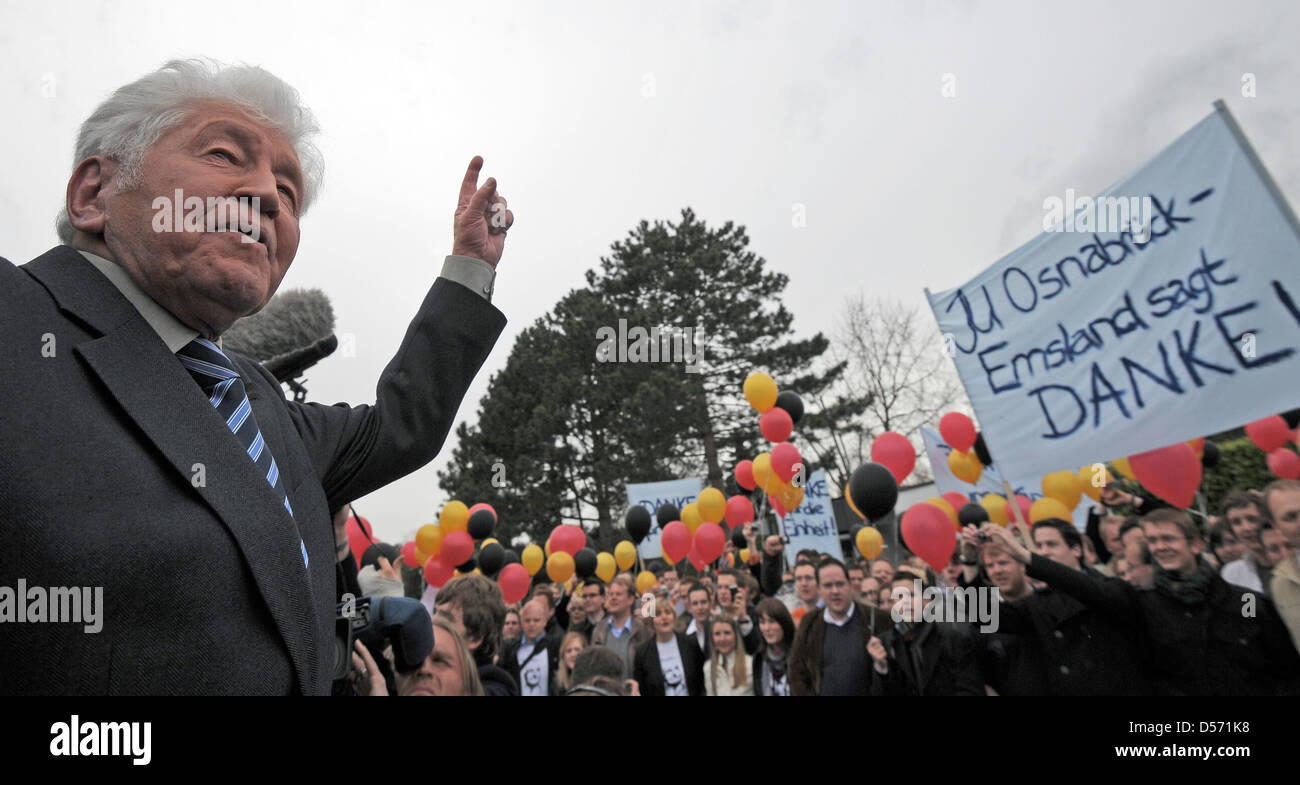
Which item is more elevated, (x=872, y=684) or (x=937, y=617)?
(x=937, y=617)

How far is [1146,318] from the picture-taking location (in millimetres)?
4523

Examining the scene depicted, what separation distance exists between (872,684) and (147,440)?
15.1 feet

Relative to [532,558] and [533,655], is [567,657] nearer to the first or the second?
[533,655]

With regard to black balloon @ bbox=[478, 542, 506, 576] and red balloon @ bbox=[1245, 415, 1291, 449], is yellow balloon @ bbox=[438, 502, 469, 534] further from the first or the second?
red balloon @ bbox=[1245, 415, 1291, 449]

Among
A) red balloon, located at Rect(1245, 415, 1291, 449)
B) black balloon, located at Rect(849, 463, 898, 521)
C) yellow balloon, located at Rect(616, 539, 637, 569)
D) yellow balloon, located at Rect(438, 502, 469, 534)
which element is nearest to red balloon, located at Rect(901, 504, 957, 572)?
black balloon, located at Rect(849, 463, 898, 521)

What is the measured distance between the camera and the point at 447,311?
1.30 meters

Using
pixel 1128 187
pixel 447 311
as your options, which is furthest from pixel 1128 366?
pixel 447 311

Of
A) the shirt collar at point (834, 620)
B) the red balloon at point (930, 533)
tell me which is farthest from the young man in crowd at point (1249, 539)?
the shirt collar at point (834, 620)

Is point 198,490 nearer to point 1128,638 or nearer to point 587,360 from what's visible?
point 1128,638

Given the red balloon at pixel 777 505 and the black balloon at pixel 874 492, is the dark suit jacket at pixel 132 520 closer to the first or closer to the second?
the black balloon at pixel 874 492

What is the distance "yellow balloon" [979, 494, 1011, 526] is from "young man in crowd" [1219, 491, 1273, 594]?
3500mm

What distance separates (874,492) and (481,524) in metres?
5.02

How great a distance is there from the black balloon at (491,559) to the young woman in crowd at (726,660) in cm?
354

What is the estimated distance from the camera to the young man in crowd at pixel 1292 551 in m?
3.25
